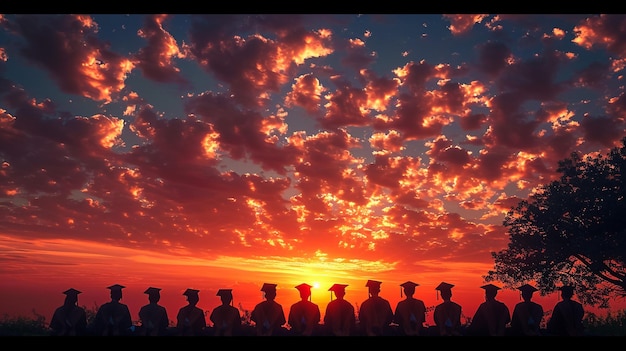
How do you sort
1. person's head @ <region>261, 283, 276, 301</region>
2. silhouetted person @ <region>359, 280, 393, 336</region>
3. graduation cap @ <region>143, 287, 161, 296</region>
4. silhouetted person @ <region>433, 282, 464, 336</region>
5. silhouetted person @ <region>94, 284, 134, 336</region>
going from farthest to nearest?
1. graduation cap @ <region>143, 287, 161, 296</region>
2. person's head @ <region>261, 283, 276, 301</region>
3. silhouetted person @ <region>94, 284, 134, 336</region>
4. silhouetted person @ <region>359, 280, 393, 336</region>
5. silhouetted person @ <region>433, 282, 464, 336</region>

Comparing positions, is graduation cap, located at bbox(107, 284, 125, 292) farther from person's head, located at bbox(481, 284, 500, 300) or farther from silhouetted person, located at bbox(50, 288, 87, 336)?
person's head, located at bbox(481, 284, 500, 300)

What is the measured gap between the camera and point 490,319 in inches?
511

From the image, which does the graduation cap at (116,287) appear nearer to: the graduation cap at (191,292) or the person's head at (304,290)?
Result: the graduation cap at (191,292)

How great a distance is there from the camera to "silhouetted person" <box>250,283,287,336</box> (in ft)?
42.4

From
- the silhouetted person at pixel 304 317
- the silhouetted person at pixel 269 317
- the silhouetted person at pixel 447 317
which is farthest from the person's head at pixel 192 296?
the silhouetted person at pixel 447 317


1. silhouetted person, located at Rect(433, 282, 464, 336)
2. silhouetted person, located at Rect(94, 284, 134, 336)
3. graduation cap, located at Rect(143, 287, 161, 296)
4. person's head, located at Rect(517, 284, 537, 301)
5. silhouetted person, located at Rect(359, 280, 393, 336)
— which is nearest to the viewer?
silhouetted person, located at Rect(433, 282, 464, 336)

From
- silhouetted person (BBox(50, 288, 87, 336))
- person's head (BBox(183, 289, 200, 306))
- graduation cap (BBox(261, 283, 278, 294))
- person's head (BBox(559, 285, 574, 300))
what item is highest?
person's head (BBox(559, 285, 574, 300))

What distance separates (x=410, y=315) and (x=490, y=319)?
2262 millimetres

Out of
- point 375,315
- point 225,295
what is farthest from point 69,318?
point 375,315

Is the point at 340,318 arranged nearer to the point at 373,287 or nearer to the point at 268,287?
the point at 373,287

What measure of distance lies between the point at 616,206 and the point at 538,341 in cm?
1470

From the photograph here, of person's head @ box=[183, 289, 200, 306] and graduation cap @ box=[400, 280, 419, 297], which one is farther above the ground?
graduation cap @ box=[400, 280, 419, 297]

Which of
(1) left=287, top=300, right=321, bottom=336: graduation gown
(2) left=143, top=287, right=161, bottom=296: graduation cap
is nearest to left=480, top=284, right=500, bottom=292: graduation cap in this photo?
(1) left=287, top=300, right=321, bottom=336: graduation gown
